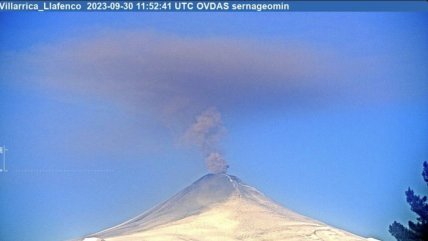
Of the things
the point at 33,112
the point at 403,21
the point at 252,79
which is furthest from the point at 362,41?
the point at 33,112

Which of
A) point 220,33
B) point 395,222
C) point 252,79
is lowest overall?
point 395,222

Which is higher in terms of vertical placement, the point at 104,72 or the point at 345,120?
the point at 104,72

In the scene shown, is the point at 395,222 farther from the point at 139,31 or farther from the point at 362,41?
the point at 139,31

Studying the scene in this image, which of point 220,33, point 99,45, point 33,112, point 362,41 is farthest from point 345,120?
point 33,112
